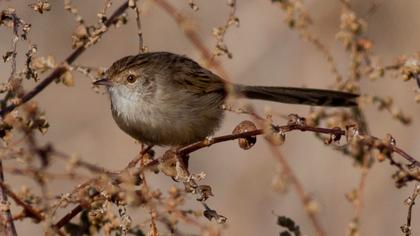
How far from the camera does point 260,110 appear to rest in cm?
840

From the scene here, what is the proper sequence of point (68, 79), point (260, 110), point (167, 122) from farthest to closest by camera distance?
point (260, 110), point (167, 122), point (68, 79)

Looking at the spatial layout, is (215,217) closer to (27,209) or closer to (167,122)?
(27,209)

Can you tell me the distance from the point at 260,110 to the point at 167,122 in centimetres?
353

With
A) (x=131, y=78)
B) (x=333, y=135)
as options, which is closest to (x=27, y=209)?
(x=333, y=135)

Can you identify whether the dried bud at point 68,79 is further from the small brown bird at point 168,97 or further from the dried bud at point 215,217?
the small brown bird at point 168,97

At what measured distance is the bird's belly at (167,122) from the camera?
16.0ft

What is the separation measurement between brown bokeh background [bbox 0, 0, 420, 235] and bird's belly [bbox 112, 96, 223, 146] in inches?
71.9

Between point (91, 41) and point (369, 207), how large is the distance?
469 cm

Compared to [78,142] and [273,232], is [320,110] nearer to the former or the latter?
[273,232]

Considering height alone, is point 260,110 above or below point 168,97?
above

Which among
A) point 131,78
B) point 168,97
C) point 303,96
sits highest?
point 131,78

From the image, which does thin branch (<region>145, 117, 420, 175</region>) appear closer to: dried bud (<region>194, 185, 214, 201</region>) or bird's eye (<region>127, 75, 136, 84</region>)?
dried bud (<region>194, 185, 214, 201</region>)

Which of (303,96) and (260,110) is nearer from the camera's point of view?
(303,96)

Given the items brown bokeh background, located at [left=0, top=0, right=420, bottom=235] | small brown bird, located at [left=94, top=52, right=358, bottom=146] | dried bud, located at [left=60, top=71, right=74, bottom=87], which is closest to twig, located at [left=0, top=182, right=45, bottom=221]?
dried bud, located at [left=60, top=71, right=74, bottom=87]
